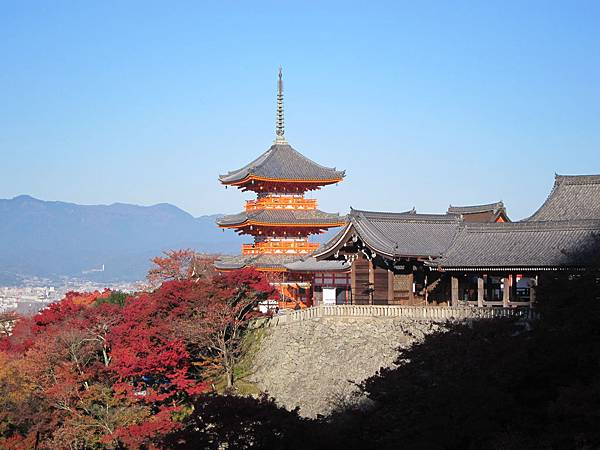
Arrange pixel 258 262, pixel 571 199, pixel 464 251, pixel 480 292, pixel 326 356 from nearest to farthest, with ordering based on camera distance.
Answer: pixel 326 356 → pixel 480 292 → pixel 464 251 → pixel 571 199 → pixel 258 262

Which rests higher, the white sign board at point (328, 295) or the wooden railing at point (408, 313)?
the white sign board at point (328, 295)

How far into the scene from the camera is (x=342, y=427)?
67.6 feet

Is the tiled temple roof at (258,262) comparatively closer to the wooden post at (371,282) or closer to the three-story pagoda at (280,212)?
the three-story pagoda at (280,212)

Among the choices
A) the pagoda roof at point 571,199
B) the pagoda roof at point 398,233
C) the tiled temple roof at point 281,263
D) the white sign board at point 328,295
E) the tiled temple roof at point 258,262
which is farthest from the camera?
the tiled temple roof at point 258,262

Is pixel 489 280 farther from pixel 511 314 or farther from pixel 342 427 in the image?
pixel 342 427

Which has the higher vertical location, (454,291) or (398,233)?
(398,233)

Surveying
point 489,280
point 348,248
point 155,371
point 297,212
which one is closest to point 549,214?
point 489,280

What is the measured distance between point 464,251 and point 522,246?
6.83 ft

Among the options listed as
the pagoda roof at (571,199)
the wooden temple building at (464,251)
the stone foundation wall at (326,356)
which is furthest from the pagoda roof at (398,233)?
the pagoda roof at (571,199)

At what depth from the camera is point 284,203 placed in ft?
150

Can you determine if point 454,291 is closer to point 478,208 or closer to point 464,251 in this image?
point 464,251

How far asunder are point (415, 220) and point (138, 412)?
42.6 ft

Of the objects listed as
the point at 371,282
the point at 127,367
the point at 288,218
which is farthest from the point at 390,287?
the point at 288,218

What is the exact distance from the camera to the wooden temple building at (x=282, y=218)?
1677 inches
